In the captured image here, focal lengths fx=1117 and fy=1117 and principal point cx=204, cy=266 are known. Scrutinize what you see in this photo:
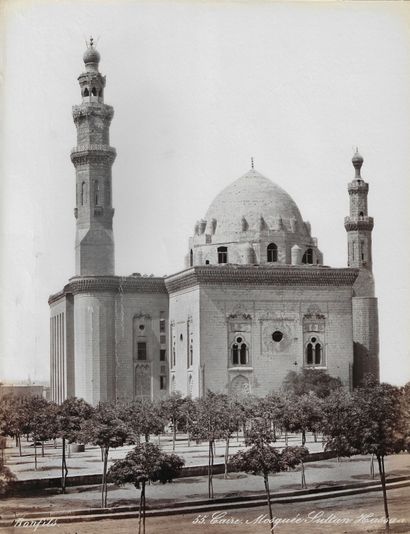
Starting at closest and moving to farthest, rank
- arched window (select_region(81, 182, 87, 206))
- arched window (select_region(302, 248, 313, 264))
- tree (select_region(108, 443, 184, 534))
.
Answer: tree (select_region(108, 443, 184, 534))
arched window (select_region(81, 182, 87, 206))
arched window (select_region(302, 248, 313, 264))

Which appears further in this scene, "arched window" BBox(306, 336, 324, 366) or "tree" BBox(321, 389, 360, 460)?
"arched window" BBox(306, 336, 324, 366)

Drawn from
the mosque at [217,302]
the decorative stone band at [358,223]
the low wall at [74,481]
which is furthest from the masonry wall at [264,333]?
the low wall at [74,481]

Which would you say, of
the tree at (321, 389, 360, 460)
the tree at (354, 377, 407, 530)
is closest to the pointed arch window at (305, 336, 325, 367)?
the tree at (321, 389, 360, 460)

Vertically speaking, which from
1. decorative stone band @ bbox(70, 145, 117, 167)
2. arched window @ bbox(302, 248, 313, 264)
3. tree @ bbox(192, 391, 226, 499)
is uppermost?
decorative stone band @ bbox(70, 145, 117, 167)

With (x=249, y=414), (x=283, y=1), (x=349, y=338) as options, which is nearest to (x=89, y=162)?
(x=349, y=338)

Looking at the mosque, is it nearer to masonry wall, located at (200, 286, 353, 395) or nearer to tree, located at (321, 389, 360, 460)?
masonry wall, located at (200, 286, 353, 395)

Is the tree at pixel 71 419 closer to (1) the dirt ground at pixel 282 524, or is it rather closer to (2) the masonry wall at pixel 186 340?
(1) the dirt ground at pixel 282 524

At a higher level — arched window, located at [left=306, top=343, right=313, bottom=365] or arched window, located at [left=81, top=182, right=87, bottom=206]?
arched window, located at [left=81, top=182, right=87, bottom=206]
